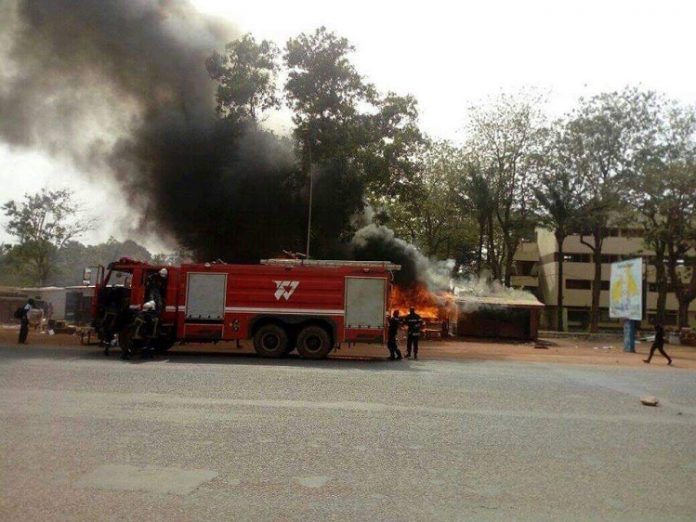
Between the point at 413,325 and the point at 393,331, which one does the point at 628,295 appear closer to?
the point at 413,325

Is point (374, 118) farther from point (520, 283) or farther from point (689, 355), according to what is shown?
point (520, 283)

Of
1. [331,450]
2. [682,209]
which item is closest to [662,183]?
[682,209]

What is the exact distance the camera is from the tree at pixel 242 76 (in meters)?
29.5

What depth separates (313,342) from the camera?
17.2 m

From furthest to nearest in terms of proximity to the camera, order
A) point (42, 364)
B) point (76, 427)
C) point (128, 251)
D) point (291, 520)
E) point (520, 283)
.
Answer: point (520, 283), point (128, 251), point (42, 364), point (76, 427), point (291, 520)

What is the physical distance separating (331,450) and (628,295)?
951 inches

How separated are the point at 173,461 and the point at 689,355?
84.0 ft

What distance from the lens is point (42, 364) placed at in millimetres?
13258

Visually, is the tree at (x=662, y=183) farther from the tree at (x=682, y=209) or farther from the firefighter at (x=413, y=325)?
the firefighter at (x=413, y=325)

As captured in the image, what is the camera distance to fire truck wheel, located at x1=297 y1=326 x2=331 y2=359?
1708 cm

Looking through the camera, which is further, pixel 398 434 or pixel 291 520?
pixel 398 434

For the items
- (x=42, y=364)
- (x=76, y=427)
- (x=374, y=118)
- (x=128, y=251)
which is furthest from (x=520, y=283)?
(x=76, y=427)

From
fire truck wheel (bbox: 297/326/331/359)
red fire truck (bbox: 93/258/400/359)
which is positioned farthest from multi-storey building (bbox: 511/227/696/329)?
fire truck wheel (bbox: 297/326/331/359)

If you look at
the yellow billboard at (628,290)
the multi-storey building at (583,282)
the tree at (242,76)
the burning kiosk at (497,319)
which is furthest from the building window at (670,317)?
the tree at (242,76)
